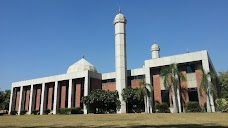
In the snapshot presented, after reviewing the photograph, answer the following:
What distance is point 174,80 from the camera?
3588 centimetres

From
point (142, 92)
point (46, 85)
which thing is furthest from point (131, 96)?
point (46, 85)

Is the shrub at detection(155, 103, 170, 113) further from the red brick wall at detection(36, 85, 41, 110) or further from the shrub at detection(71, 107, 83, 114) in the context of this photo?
the red brick wall at detection(36, 85, 41, 110)

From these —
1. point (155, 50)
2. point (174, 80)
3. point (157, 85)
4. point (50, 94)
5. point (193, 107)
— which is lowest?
point (193, 107)

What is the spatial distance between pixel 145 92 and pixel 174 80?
17.6 ft

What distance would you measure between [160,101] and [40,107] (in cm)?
2978

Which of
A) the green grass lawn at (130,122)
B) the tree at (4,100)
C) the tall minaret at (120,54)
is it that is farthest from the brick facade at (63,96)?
the tree at (4,100)

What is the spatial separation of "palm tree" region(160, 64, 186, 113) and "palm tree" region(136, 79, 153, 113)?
372 centimetres

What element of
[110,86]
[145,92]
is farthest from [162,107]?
[110,86]

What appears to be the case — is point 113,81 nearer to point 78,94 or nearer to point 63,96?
point 78,94

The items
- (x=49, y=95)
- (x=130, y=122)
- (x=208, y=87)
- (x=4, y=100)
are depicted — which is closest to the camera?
(x=130, y=122)

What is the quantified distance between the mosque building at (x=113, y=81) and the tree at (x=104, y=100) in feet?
3.86

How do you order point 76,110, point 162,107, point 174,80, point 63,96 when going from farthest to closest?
point 63,96 < point 76,110 < point 162,107 < point 174,80

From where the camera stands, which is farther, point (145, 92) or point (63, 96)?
point (63, 96)

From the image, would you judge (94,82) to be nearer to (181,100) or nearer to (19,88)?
(181,100)
